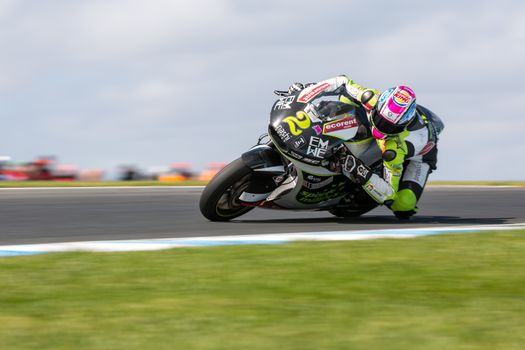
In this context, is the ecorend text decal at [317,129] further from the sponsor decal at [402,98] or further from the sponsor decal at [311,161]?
the sponsor decal at [402,98]

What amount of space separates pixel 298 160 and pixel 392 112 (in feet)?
3.56

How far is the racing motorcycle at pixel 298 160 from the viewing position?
8750 millimetres

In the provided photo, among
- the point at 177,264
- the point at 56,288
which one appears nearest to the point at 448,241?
the point at 177,264

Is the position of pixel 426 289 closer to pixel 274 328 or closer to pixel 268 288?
pixel 268 288

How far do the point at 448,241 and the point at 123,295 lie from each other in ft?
10.9

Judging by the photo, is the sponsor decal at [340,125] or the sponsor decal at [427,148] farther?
the sponsor decal at [427,148]

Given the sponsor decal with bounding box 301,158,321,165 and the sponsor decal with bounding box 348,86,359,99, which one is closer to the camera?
the sponsor decal with bounding box 301,158,321,165

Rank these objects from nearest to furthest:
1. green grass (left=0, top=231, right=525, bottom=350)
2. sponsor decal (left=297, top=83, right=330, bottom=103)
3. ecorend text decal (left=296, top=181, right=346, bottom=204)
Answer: green grass (left=0, top=231, right=525, bottom=350), sponsor decal (left=297, top=83, right=330, bottom=103), ecorend text decal (left=296, top=181, right=346, bottom=204)

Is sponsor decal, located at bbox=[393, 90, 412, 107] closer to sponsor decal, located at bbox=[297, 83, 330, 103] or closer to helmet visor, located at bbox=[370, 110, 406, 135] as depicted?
helmet visor, located at bbox=[370, 110, 406, 135]

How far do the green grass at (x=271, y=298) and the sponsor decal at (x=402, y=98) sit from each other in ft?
6.89

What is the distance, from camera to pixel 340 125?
8898mm

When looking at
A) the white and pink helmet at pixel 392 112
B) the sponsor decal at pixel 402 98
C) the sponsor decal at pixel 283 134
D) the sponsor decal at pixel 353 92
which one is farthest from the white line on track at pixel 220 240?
the sponsor decal at pixel 353 92

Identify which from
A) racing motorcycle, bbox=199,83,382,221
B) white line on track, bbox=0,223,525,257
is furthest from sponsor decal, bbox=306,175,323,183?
white line on track, bbox=0,223,525,257

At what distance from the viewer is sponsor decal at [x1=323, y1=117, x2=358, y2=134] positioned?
8.81 metres
